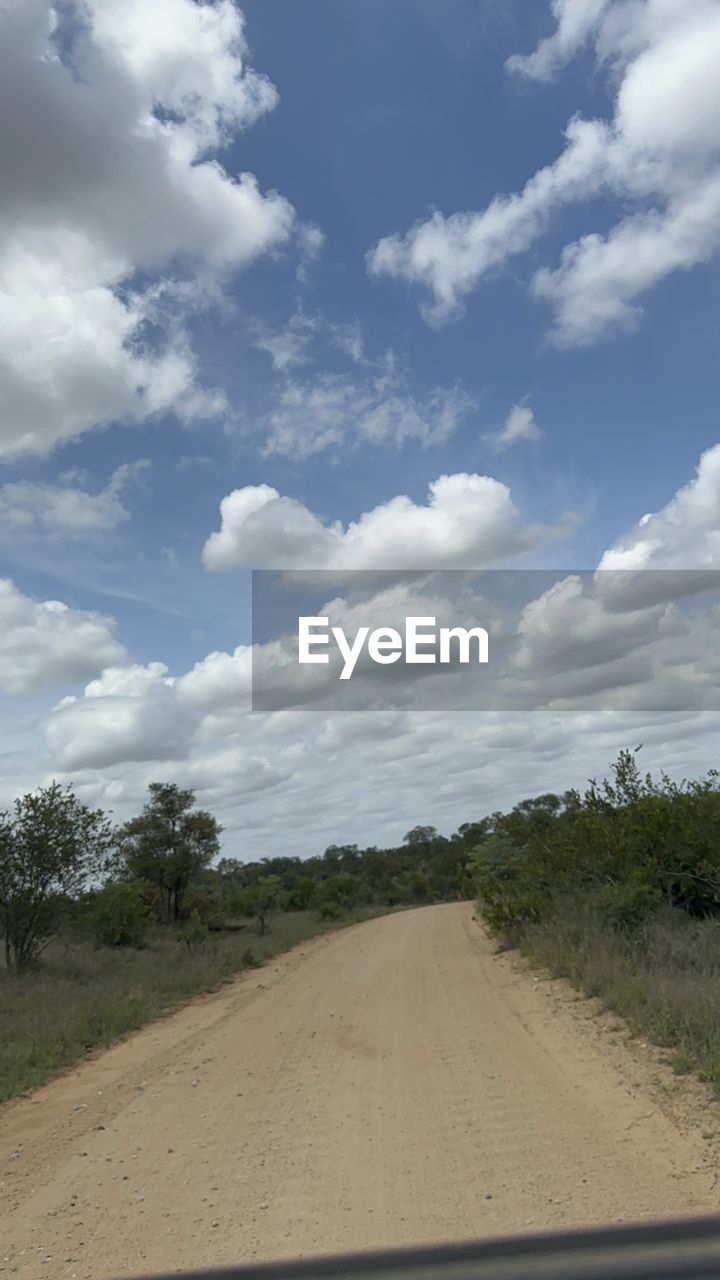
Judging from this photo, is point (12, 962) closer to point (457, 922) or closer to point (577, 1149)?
point (457, 922)

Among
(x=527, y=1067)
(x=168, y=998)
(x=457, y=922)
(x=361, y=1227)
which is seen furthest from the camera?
(x=457, y=922)

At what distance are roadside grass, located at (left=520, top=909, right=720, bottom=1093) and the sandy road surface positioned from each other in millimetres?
455

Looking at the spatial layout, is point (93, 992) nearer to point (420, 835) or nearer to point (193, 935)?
point (193, 935)

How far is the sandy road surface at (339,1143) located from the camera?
5828 millimetres

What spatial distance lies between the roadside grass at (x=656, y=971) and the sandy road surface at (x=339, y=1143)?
0.45 metres

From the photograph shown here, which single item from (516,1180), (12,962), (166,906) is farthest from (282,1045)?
(166,906)

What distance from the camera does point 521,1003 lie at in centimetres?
1412

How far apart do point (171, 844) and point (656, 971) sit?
35.3m

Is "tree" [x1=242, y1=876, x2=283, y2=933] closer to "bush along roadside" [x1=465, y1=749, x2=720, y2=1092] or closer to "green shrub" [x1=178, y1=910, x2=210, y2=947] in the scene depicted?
"green shrub" [x1=178, y1=910, x2=210, y2=947]

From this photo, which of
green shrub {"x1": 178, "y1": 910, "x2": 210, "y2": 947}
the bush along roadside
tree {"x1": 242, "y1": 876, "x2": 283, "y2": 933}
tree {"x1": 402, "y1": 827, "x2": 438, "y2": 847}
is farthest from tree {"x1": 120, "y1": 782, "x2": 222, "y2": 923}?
tree {"x1": 402, "y1": 827, "x2": 438, "y2": 847}

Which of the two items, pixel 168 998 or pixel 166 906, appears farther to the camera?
pixel 166 906

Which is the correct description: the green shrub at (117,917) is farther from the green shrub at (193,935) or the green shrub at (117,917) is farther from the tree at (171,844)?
the tree at (171,844)

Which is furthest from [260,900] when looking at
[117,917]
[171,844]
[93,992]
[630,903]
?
[630,903]

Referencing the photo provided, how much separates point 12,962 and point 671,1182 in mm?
19759
